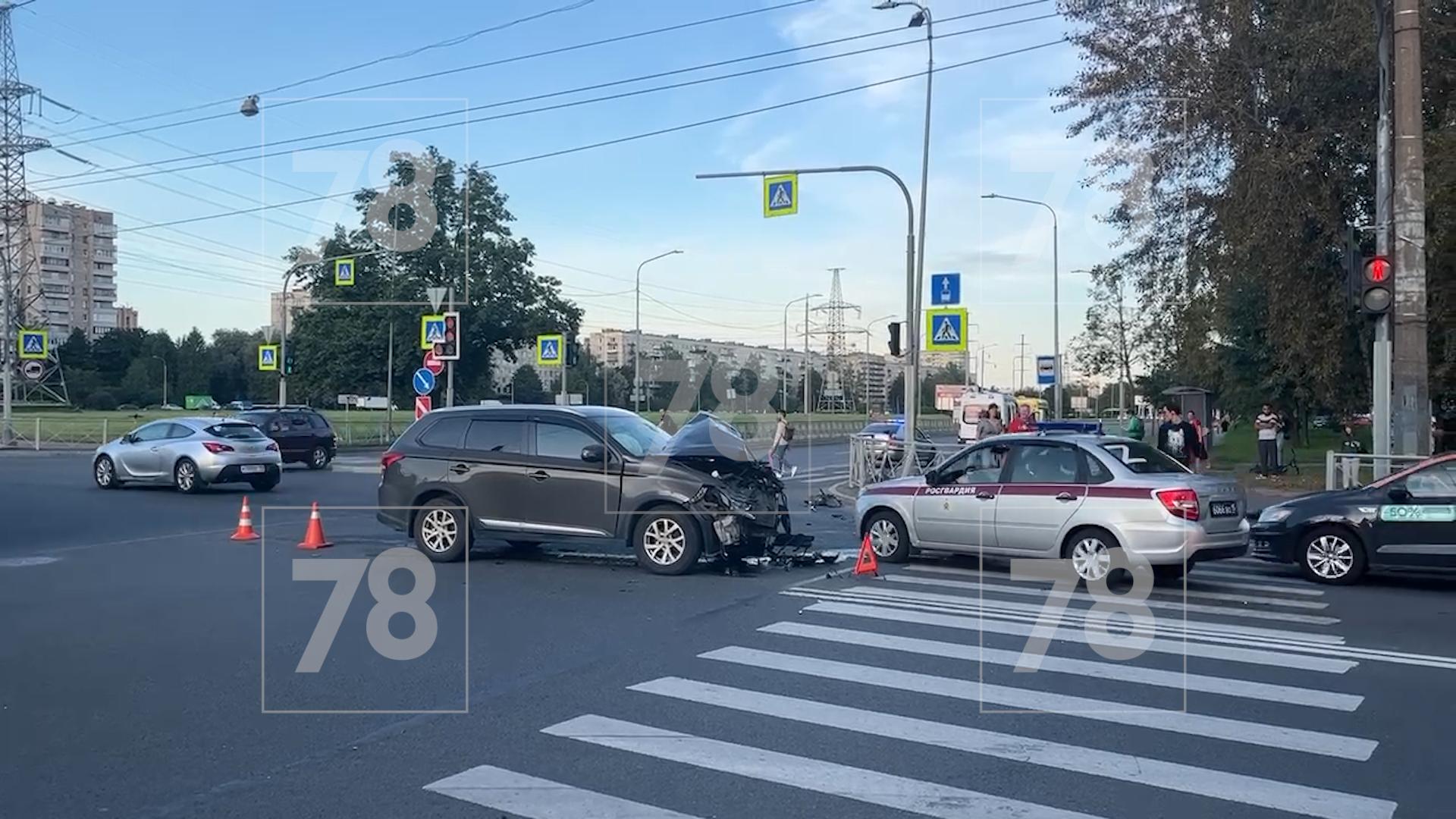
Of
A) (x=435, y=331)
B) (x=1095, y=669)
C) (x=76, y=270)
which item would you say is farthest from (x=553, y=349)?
(x=76, y=270)

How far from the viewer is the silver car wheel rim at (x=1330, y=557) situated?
1269 cm

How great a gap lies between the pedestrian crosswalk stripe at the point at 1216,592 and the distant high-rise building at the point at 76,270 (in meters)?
129

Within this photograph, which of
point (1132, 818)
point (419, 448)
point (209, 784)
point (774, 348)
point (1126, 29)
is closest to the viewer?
point (1132, 818)

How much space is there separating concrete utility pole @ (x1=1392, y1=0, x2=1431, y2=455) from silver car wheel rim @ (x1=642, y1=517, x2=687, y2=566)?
408 inches

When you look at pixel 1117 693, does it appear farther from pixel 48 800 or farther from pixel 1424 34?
pixel 1424 34

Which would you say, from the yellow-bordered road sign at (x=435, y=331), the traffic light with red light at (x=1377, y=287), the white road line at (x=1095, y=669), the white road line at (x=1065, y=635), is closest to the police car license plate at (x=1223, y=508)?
the white road line at (x=1065, y=635)

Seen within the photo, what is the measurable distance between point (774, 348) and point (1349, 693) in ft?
193

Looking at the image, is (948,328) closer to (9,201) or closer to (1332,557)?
(1332,557)

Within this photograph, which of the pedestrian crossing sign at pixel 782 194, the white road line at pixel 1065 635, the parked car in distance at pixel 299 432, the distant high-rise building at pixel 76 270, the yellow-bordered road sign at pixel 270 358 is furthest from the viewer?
the distant high-rise building at pixel 76 270

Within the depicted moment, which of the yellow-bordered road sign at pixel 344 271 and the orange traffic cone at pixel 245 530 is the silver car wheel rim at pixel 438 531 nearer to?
the orange traffic cone at pixel 245 530

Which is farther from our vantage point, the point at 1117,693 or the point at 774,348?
the point at 774,348

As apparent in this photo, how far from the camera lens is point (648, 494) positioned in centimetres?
1284

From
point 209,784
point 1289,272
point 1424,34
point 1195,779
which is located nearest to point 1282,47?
point 1424,34

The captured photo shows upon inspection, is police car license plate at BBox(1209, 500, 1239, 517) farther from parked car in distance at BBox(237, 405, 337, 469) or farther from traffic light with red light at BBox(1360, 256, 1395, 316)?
parked car in distance at BBox(237, 405, 337, 469)
